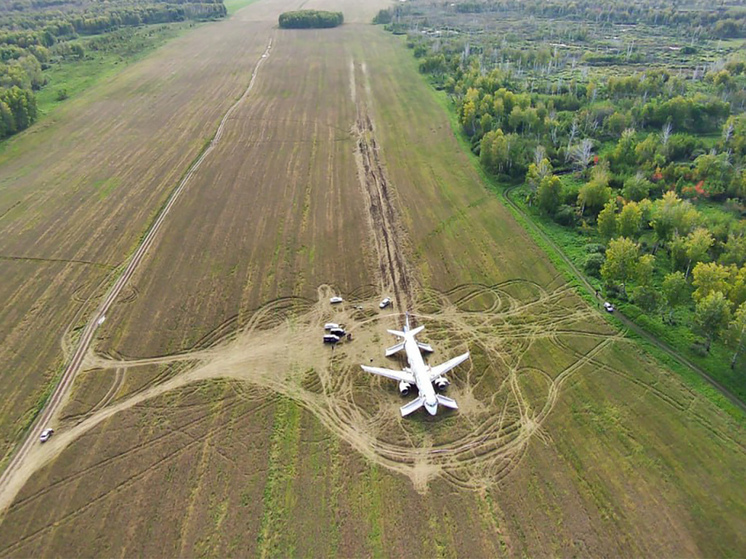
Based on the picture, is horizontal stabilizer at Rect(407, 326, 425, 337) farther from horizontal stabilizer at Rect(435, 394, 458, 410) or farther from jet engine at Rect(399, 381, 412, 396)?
horizontal stabilizer at Rect(435, 394, 458, 410)

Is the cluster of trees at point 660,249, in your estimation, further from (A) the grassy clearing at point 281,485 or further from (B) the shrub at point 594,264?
(A) the grassy clearing at point 281,485

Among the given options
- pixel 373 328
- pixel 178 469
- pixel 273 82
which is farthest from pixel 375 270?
pixel 273 82

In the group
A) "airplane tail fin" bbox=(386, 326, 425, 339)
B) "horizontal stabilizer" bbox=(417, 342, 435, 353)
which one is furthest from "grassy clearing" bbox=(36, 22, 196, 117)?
"horizontal stabilizer" bbox=(417, 342, 435, 353)

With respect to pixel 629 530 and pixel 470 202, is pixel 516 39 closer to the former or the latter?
pixel 470 202

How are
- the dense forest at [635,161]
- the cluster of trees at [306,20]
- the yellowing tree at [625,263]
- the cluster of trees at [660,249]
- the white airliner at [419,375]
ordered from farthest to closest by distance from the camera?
the cluster of trees at [306,20] → the yellowing tree at [625,263] → the dense forest at [635,161] → the cluster of trees at [660,249] → the white airliner at [419,375]

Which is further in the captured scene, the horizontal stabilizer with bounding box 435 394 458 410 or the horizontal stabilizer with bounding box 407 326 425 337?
the horizontal stabilizer with bounding box 407 326 425 337

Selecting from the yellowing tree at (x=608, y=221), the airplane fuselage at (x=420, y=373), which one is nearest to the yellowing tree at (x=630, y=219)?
the yellowing tree at (x=608, y=221)

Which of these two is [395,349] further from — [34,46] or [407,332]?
[34,46]
